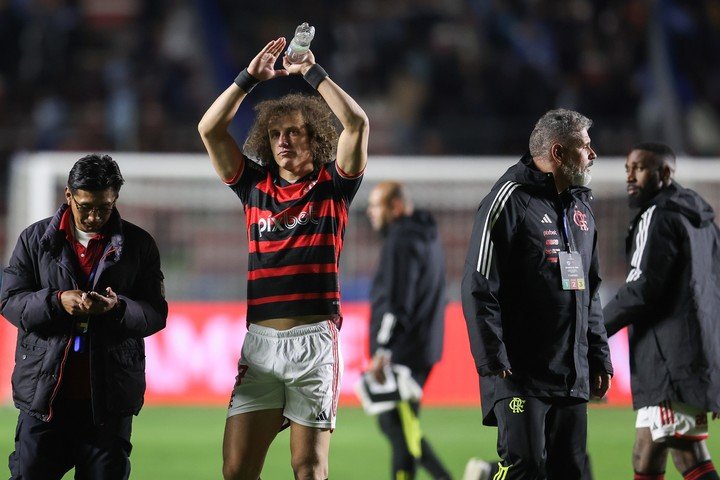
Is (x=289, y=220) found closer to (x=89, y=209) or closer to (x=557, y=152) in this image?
(x=89, y=209)

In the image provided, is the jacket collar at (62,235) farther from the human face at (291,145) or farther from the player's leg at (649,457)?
the player's leg at (649,457)

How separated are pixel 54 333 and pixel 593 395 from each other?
272 centimetres

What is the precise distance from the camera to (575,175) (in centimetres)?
577

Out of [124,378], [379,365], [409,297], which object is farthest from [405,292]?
[124,378]

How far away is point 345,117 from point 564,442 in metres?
1.93

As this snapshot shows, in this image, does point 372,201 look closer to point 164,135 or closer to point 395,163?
point 395,163

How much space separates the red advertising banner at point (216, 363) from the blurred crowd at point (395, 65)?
5477mm

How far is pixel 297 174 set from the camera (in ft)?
18.7

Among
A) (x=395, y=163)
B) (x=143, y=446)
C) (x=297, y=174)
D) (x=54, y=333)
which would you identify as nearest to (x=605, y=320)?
(x=297, y=174)

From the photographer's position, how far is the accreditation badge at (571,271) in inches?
219

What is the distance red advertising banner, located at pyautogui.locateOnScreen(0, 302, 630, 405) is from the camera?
13.0m

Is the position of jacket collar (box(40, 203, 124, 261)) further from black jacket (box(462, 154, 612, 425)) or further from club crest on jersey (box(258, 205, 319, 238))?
black jacket (box(462, 154, 612, 425))

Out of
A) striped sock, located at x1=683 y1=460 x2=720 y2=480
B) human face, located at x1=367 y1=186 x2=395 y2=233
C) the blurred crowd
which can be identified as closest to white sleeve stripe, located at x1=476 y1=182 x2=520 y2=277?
striped sock, located at x1=683 y1=460 x2=720 y2=480

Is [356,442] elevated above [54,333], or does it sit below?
below
